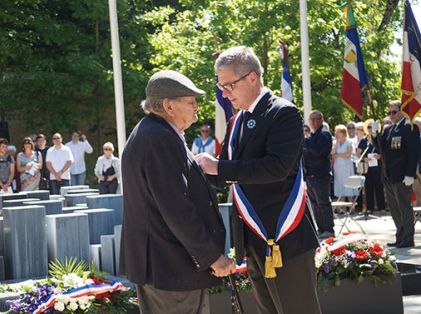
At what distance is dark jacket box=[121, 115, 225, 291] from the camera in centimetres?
461

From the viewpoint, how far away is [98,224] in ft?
35.6

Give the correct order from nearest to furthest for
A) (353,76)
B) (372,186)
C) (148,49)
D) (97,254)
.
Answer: (97,254), (353,76), (372,186), (148,49)

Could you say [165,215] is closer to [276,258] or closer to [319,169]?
[276,258]

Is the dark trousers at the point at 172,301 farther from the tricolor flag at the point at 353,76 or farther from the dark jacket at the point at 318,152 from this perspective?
the tricolor flag at the point at 353,76

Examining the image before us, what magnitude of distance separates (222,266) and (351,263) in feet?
10.2

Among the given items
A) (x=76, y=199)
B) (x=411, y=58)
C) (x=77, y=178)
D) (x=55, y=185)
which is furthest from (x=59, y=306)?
(x=77, y=178)

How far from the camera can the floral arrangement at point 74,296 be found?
6.23 meters

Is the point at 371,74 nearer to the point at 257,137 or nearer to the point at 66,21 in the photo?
the point at 66,21

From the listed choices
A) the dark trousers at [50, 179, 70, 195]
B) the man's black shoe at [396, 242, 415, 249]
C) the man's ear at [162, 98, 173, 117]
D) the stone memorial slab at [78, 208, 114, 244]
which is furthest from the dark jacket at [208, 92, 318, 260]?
the dark trousers at [50, 179, 70, 195]

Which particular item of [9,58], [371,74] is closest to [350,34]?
[371,74]

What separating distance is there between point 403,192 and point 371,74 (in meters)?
12.9

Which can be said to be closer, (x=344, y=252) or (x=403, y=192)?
(x=344, y=252)

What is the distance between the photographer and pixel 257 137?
5086mm

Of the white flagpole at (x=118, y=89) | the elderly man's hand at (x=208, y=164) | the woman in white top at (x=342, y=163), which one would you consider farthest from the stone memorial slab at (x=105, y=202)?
the elderly man's hand at (x=208, y=164)
